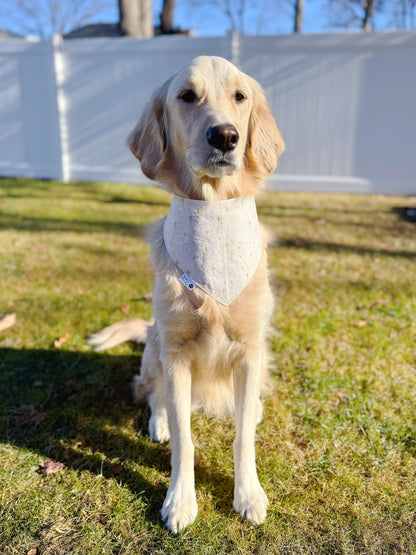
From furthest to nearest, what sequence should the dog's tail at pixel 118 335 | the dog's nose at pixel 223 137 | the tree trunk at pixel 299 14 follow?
the tree trunk at pixel 299 14, the dog's tail at pixel 118 335, the dog's nose at pixel 223 137

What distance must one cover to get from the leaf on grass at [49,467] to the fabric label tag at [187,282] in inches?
41.1

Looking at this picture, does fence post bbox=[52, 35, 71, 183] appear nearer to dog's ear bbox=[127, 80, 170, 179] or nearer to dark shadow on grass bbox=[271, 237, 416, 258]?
dark shadow on grass bbox=[271, 237, 416, 258]

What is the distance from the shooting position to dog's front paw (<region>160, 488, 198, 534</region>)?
1714 millimetres

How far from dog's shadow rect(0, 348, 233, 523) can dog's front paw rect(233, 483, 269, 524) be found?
84 mm

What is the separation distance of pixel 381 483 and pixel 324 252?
Answer: 10.9ft

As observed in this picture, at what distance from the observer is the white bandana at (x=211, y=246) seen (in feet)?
6.01

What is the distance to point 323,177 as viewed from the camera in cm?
799

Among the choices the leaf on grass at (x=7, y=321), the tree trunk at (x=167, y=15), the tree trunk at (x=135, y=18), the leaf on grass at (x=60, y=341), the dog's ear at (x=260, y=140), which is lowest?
the leaf on grass at (x=60, y=341)

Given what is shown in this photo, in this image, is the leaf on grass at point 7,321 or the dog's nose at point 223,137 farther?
the leaf on grass at point 7,321

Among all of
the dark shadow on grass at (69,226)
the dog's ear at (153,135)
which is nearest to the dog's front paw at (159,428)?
the dog's ear at (153,135)

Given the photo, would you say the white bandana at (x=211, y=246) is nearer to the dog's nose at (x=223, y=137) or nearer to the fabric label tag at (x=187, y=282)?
the fabric label tag at (x=187, y=282)

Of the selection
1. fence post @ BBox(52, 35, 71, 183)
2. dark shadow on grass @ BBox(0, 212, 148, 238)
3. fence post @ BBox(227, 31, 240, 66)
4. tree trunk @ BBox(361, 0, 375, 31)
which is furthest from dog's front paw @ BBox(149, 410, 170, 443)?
tree trunk @ BBox(361, 0, 375, 31)

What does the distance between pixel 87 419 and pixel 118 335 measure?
75 cm

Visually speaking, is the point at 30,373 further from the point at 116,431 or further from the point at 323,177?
the point at 323,177
